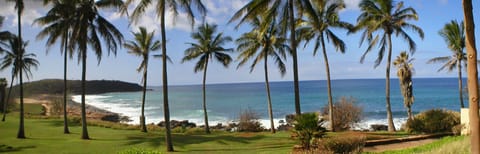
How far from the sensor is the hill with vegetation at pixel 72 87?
105 meters

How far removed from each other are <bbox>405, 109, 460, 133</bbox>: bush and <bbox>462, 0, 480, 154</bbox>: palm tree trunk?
1304 cm

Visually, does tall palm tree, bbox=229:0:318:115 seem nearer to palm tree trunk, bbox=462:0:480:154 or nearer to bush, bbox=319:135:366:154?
bush, bbox=319:135:366:154

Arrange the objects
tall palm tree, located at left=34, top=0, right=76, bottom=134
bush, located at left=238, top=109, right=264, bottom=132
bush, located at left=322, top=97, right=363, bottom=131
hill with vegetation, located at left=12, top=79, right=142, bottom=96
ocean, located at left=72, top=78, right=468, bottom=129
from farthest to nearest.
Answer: hill with vegetation, located at left=12, top=79, right=142, bottom=96, ocean, located at left=72, top=78, right=468, bottom=129, bush, located at left=238, top=109, right=264, bottom=132, bush, located at left=322, top=97, right=363, bottom=131, tall palm tree, located at left=34, top=0, right=76, bottom=134

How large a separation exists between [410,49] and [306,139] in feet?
47.0

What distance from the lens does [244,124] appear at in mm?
30969

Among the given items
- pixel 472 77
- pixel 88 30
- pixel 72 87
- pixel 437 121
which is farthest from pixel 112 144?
pixel 72 87

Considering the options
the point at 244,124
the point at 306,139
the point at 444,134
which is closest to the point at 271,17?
the point at 306,139

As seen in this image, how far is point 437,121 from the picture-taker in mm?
17516

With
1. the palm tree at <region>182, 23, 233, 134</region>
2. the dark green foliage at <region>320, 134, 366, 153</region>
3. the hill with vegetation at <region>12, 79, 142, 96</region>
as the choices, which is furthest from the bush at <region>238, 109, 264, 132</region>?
the hill with vegetation at <region>12, 79, 142, 96</region>

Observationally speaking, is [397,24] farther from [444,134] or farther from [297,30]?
[444,134]

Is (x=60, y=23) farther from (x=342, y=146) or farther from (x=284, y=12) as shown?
(x=342, y=146)

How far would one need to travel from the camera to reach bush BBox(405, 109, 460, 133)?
683 inches

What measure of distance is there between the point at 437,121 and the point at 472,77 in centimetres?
1341

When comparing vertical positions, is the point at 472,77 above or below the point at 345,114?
above
